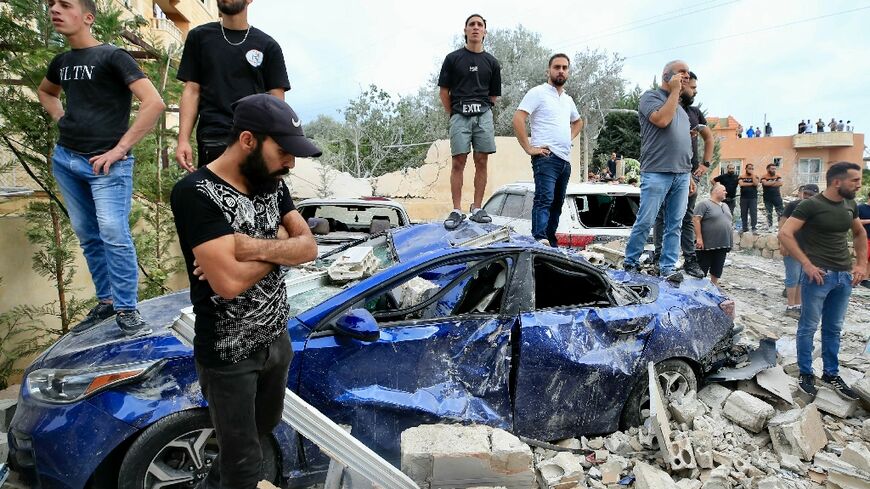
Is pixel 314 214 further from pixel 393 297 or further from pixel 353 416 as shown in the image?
pixel 353 416

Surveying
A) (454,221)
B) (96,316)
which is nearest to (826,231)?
(454,221)

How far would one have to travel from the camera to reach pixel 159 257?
582 cm

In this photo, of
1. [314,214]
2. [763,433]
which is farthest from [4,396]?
[763,433]

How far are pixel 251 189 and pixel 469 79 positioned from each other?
385 cm

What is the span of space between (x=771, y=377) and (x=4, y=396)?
6.28m

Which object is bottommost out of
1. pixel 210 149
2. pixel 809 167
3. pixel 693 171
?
pixel 693 171

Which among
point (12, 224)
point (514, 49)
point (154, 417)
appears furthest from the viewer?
point (514, 49)

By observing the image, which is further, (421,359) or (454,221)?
(454,221)

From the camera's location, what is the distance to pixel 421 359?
9.88ft

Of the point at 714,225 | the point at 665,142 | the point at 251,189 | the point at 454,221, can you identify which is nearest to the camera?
the point at 251,189

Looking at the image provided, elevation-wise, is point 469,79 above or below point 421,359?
above

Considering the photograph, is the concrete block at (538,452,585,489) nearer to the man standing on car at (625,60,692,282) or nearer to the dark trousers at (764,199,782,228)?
the man standing on car at (625,60,692,282)

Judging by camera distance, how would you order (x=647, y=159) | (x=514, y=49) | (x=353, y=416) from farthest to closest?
1. (x=514, y=49)
2. (x=647, y=159)
3. (x=353, y=416)

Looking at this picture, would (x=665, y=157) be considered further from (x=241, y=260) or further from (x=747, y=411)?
(x=241, y=260)
